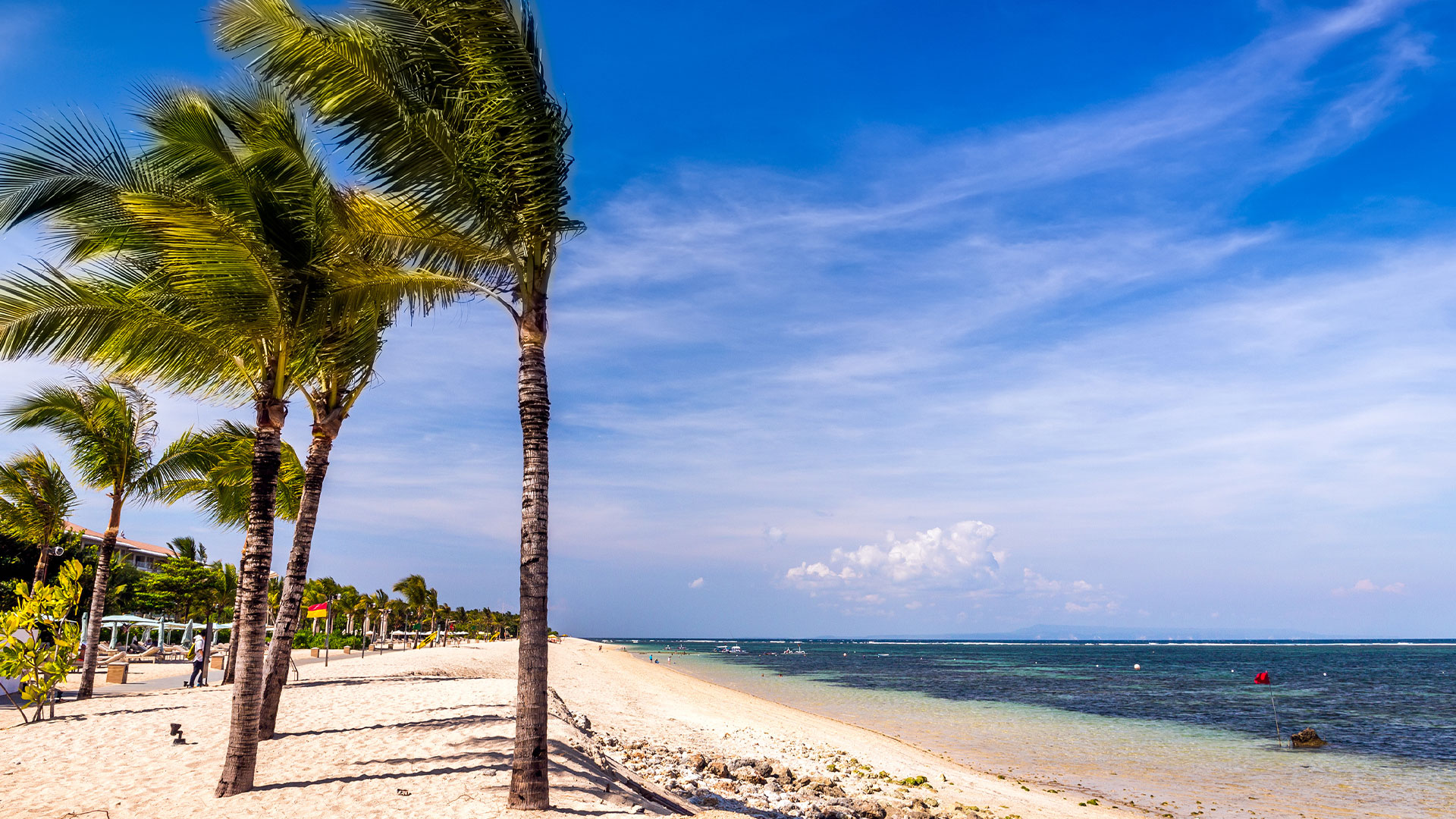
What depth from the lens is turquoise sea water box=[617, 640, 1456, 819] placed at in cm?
1711

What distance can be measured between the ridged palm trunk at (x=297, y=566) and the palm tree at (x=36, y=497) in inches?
574

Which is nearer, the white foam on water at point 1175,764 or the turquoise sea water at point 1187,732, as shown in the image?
the white foam on water at point 1175,764

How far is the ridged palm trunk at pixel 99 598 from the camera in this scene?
16.9m

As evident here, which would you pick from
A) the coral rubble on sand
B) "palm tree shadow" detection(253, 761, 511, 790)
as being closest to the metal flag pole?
the coral rubble on sand

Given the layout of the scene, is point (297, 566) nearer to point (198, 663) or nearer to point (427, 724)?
point (427, 724)

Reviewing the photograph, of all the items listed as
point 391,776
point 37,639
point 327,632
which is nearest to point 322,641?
point 327,632

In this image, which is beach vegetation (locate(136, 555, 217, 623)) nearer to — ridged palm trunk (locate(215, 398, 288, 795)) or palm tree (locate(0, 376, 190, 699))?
palm tree (locate(0, 376, 190, 699))

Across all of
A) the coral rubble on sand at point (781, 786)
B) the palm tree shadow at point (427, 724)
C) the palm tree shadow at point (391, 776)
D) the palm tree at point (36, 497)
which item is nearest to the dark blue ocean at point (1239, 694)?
the coral rubble on sand at point (781, 786)

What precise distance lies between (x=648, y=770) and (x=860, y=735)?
13596 millimetres

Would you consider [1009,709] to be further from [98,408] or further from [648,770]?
[98,408]

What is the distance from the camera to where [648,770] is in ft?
43.4

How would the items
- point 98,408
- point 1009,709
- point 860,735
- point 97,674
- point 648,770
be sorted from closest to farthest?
point 648,770, point 98,408, point 860,735, point 97,674, point 1009,709

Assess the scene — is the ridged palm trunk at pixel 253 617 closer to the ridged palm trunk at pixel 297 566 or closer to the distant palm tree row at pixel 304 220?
the distant palm tree row at pixel 304 220

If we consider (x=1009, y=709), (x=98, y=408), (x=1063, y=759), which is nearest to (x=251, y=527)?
(x=98, y=408)
